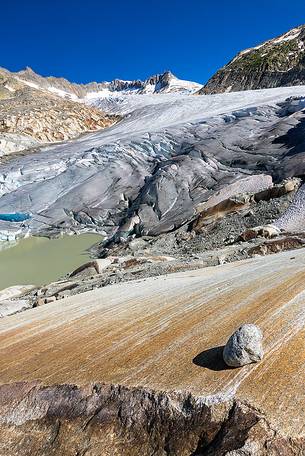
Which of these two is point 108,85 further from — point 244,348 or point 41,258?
point 244,348

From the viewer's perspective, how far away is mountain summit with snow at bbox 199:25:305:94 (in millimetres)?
82125

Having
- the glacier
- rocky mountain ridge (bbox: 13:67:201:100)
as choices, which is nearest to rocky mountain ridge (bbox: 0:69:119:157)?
the glacier

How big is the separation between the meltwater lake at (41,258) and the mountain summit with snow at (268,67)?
6400cm

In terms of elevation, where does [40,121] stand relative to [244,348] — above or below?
above

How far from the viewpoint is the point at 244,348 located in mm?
4488

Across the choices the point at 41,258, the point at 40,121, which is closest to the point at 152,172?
the point at 41,258

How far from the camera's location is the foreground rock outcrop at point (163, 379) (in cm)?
394

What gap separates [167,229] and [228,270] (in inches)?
500

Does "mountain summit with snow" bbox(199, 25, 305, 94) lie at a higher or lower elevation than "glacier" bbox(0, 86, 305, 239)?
higher

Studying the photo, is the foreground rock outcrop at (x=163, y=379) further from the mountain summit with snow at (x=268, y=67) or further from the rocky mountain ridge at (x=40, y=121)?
the mountain summit with snow at (x=268, y=67)

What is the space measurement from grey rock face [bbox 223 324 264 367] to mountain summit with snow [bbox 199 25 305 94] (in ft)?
263

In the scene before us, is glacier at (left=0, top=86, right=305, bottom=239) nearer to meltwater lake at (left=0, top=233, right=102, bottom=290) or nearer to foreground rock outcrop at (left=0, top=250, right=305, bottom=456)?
meltwater lake at (left=0, top=233, right=102, bottom=290)

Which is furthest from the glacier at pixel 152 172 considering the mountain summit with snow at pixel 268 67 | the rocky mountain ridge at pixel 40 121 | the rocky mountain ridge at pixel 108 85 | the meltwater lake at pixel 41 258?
the rocky mountain ridge at pixel 108 85

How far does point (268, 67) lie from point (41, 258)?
249 ft
